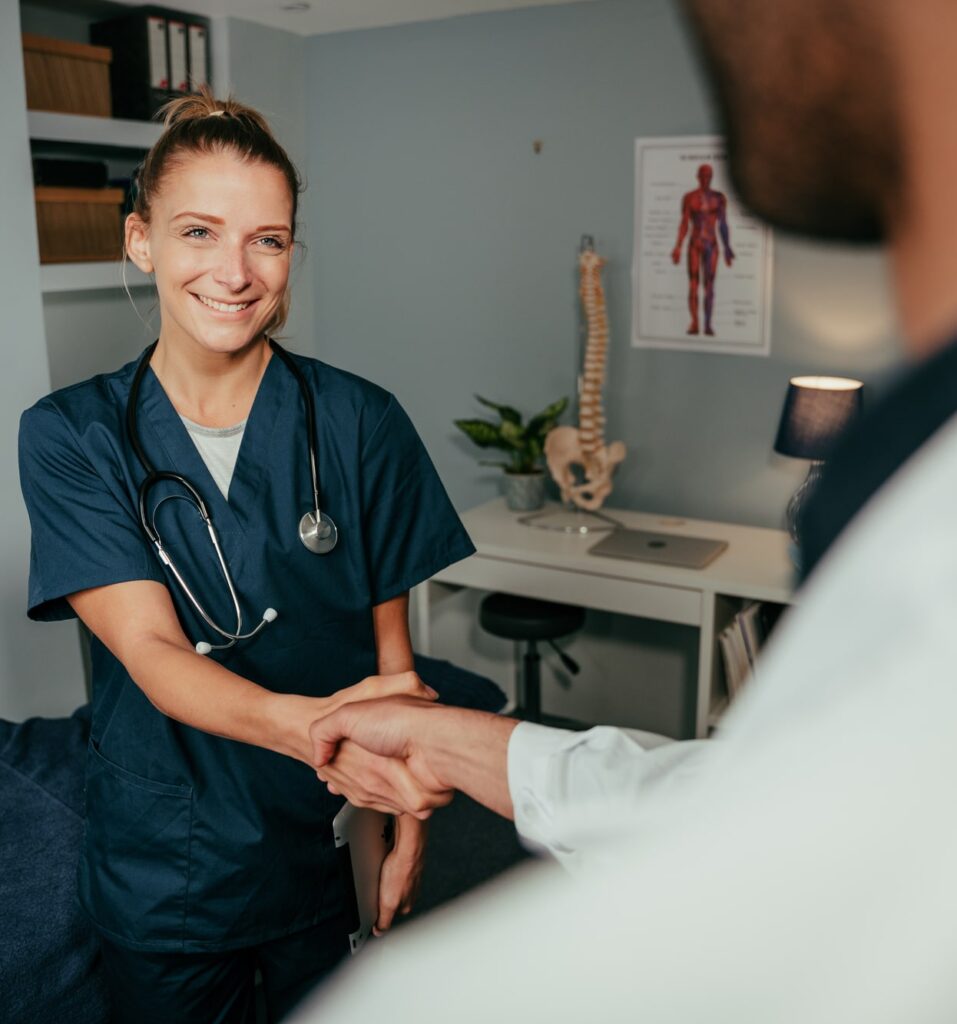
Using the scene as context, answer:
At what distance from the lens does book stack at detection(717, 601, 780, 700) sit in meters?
2.70

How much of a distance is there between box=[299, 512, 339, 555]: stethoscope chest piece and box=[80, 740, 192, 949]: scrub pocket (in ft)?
1.11

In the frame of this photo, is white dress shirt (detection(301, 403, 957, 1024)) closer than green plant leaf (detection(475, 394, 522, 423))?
Yes

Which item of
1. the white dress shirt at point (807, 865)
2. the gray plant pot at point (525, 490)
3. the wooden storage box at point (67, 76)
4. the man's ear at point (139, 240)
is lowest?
the gray plant pot at point (525, 490)

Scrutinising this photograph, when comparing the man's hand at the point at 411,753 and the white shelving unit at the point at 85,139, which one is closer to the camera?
the man's hand at the point at 411,753

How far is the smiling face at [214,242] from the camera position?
1394 mm

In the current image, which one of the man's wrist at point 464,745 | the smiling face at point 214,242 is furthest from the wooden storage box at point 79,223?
the man's wrist at point 464,745

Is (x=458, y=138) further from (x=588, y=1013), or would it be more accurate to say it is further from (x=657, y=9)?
(x=588, y=1013)

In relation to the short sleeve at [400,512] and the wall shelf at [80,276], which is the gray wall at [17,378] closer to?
the wall shelf at [80,276]

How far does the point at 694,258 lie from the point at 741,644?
106 centimetres

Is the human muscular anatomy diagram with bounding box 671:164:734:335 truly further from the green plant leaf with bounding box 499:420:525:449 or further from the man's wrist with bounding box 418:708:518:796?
the man's wrist with bounding box 418:708:518:796

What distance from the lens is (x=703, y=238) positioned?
3.00 meters

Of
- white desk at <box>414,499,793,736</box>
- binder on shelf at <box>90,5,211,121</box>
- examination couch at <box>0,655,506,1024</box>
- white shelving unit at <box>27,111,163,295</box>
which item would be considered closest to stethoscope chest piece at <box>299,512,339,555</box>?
examination couch at <box>0,655,506,1024</box>

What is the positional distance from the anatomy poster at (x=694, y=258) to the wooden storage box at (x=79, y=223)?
1.45 metres

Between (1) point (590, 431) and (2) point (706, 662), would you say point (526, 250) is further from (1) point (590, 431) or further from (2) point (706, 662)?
(2) point (706, 662)
